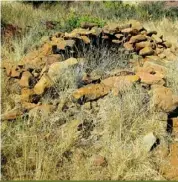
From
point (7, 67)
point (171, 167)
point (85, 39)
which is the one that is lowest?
point (171, 167)

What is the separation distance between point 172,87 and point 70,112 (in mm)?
1442

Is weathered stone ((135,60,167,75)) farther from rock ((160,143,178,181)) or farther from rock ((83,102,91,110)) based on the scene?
rock ((160,143,178,181))

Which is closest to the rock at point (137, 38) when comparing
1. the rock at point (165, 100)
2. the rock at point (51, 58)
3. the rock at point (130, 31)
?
the rock at point (130, 31)

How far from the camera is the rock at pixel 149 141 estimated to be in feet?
13.7

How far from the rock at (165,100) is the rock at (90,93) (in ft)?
1.89

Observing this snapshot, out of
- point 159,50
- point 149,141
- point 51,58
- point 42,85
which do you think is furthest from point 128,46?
point 149,141

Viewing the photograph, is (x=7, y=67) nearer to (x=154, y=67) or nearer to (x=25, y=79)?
(x=25, y=79)

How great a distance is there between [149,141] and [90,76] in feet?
5.08

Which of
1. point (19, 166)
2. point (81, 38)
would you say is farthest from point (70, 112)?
point (81, 38)

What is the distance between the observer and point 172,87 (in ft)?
17.9

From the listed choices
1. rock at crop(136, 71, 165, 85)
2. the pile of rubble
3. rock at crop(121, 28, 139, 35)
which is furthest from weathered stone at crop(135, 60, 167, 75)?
rock at crop(121, 28, 139, 35)

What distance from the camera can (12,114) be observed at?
449cm

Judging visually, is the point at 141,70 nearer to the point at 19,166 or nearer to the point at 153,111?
the point at 153,111

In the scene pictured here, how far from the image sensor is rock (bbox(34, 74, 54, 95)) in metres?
5.06
